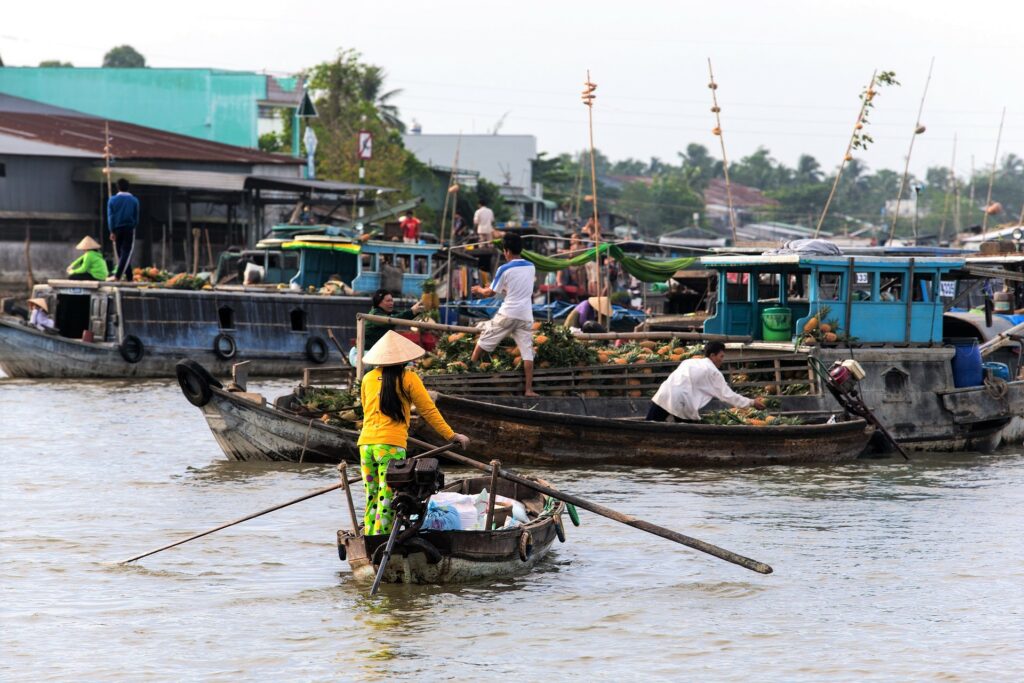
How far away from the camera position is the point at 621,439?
46.0ft

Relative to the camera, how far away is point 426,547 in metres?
9.21

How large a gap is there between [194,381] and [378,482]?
5.04 m

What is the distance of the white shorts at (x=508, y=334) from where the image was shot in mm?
14656

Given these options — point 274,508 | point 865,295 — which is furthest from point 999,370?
point 274,508

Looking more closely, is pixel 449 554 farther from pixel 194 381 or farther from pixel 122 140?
pixel 122 140

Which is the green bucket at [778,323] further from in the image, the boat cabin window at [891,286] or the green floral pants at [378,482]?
the green floral pants at [378,482]

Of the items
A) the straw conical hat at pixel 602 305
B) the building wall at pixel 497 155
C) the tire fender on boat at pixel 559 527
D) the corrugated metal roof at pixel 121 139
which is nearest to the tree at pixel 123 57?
the building wall at pixel 497 155

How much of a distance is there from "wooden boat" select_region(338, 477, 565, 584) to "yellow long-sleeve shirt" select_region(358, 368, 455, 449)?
0.62m

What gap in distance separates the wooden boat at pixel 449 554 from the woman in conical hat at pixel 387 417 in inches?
6.5

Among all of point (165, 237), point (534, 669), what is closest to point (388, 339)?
point (534, 669)

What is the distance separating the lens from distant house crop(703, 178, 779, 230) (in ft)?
243

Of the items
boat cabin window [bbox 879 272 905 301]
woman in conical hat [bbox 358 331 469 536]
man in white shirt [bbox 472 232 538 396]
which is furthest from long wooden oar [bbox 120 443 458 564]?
boat cabin window [bbox 879 272 905 301]

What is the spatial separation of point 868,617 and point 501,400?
620 cm

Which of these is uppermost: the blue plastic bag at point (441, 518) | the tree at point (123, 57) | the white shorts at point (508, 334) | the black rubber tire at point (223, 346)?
the tree at point (123, 57)
